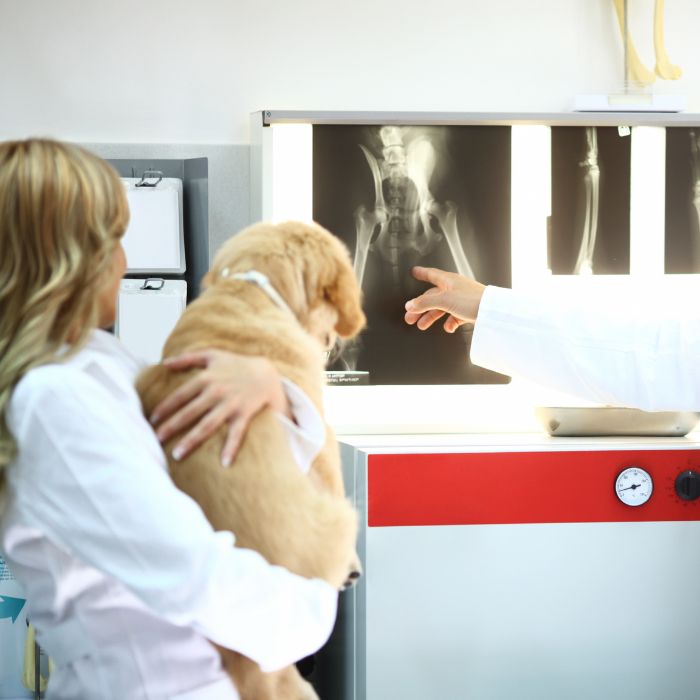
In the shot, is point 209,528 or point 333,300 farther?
point 333,300

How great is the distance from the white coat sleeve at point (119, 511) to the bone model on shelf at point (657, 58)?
2.14 metres

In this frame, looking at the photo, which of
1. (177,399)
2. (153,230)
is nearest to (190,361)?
(177,399)

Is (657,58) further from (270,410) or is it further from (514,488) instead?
(270,410)

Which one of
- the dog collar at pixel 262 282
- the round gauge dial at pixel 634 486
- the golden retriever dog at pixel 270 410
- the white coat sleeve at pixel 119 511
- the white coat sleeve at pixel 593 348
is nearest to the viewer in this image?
the white coat sleeve at pixel 119 511

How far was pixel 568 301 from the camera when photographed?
2.01m

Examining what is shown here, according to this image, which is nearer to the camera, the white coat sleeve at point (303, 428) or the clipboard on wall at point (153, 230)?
the white coat sleeve at point (303, 428)

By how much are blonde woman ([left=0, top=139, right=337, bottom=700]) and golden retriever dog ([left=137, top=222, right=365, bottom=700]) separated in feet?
0.10

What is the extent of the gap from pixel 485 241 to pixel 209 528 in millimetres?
1638

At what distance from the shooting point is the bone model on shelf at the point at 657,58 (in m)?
2.62

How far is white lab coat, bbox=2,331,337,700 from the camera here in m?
0.89

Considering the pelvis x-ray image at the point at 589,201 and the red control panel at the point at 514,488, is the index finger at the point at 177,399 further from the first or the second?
the pelvis x-ray image at the point at 589,201

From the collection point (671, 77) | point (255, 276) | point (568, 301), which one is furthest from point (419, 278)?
point (255, 276)

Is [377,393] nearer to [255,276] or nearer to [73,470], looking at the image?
[255,276]

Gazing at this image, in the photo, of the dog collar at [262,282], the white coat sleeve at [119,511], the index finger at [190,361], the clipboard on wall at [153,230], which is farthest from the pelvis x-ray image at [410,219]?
the white coat sleeve at [119,511]
